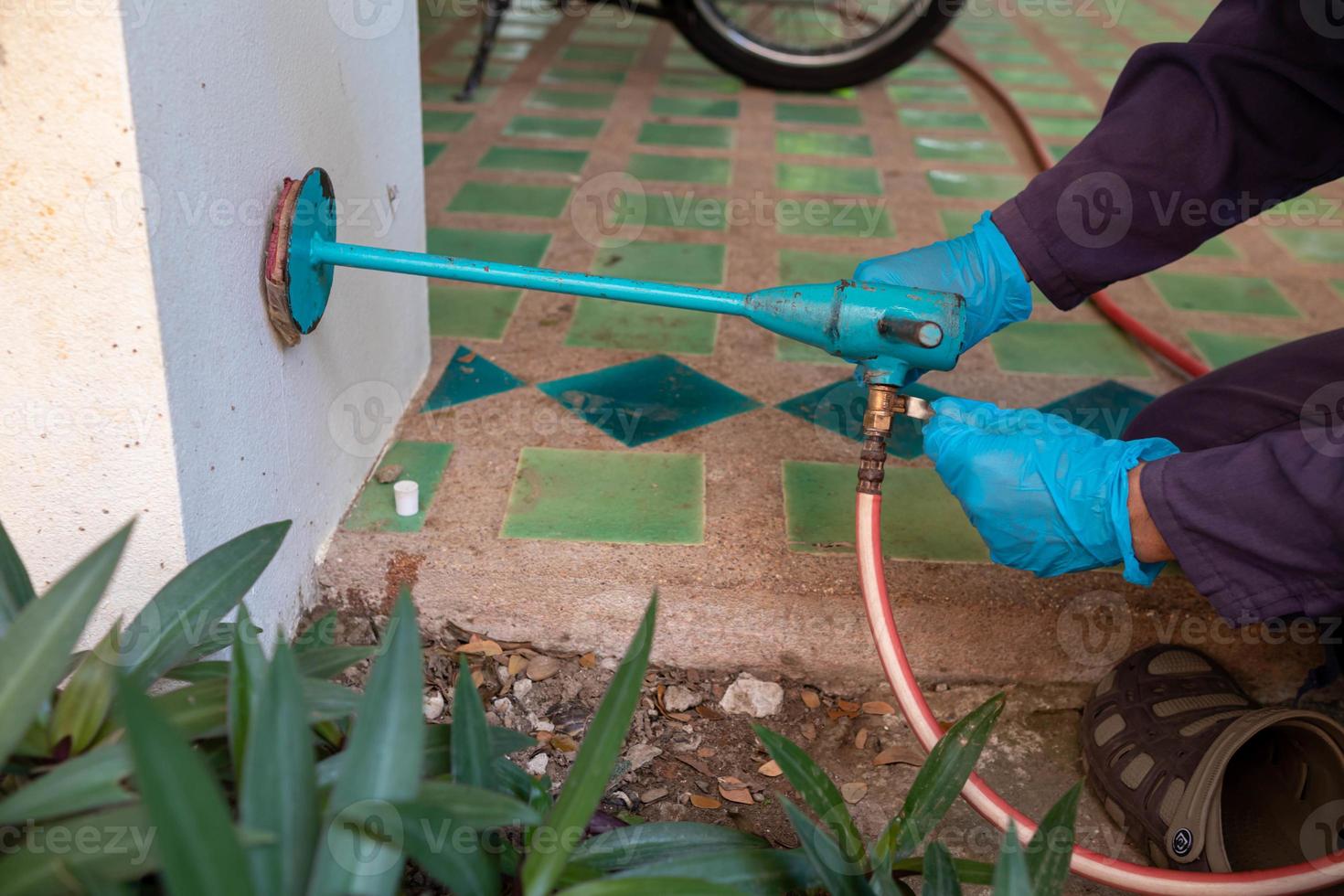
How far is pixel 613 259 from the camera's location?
2270 millimetres

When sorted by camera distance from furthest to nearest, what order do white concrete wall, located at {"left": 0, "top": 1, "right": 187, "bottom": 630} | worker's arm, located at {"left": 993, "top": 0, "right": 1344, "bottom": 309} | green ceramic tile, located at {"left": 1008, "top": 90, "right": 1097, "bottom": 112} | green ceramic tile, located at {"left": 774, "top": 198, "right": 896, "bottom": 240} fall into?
green ceramic tile, located at {"left": 1008, "top": 90, "right": 1097, "bottom": 112}, green ceramic tile, located at {"left": 774, "top": 198, "right": 896, "bottom": 240}, worker's arm, located at {"left": 993, "top": 0, "right": 1344, "bottom": 309}, white concrete wall, located at {"left": 0, "top": 1, "right": 187, "bottom": 630}

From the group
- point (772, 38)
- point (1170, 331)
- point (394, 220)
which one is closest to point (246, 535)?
point (394, 220)

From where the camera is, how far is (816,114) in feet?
10.9

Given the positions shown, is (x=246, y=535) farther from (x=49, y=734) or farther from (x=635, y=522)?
(x=635, y=522)

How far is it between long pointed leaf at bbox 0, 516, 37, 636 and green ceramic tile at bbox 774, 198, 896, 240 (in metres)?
1.80

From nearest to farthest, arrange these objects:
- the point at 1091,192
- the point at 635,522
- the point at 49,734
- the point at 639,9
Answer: the point at 49,734 → the point at 1091,192 → the point at 635,522 → the point at 639,9

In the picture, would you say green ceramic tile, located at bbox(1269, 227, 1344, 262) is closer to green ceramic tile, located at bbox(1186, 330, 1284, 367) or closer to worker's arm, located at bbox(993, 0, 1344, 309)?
green ceramic tile, located at bbox(1186, 330, 1284, 367)

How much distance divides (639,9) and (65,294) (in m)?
2.62

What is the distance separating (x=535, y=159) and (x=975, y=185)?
1.10 meters

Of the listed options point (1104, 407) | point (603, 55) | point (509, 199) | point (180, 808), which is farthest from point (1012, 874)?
point (603, 55)

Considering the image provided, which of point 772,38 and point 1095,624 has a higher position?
point 772,38

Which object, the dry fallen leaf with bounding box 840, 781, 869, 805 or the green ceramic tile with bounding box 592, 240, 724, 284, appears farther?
the green ceramic tile with bounding box 592, 240, 724, 284

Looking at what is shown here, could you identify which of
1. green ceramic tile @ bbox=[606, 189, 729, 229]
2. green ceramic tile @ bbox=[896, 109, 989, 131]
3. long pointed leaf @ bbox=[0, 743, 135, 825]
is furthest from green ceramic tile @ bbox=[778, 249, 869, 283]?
long pointed leaf @ bbox=[0, 743, 135, 825]

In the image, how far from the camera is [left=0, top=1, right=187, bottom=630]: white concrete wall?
87cm
